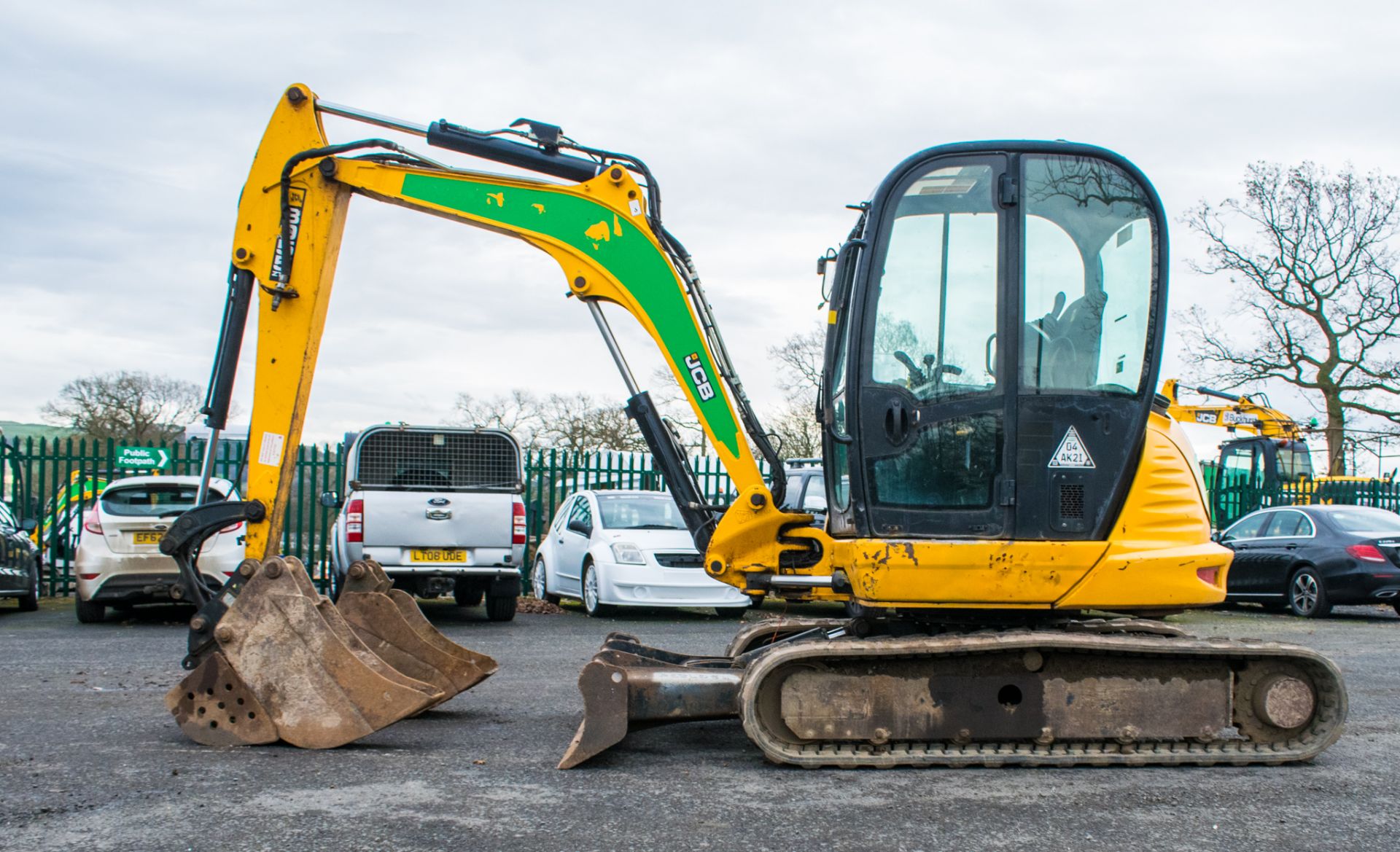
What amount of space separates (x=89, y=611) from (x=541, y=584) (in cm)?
563

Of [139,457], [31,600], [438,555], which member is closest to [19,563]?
[31,600]

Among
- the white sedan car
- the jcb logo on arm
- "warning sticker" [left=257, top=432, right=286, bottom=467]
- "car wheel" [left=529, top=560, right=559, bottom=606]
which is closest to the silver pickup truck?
the white sedan car

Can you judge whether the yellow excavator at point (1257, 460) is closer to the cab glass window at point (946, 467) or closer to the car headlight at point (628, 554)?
the car headlight at point (628, 554)

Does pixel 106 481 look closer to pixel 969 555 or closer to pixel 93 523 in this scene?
pixel 93 523

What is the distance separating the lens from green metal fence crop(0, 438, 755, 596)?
1628 cm

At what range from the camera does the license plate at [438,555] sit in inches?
509

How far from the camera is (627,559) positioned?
13.8m

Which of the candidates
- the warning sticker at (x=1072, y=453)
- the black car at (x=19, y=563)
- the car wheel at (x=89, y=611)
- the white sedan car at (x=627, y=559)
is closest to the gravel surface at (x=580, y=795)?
the warning sticker at (x=1072, y=453)

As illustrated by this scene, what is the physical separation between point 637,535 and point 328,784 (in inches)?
352

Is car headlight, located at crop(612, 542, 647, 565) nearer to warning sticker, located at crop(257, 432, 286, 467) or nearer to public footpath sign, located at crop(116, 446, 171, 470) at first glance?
public footpath sign, located at crop(116, 446, 171, 470)

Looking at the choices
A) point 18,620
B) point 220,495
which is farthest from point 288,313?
point 18,620

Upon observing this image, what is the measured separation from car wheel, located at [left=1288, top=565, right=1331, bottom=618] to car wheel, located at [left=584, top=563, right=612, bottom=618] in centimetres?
880

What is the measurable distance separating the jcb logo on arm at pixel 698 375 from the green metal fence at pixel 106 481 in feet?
30.4

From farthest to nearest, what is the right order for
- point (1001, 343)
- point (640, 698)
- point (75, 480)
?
point (75, 480) → point (1001, 343) → point (640, 698)
